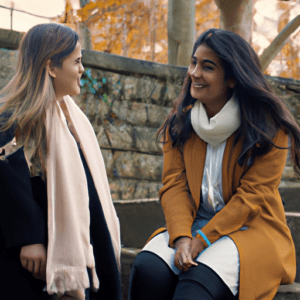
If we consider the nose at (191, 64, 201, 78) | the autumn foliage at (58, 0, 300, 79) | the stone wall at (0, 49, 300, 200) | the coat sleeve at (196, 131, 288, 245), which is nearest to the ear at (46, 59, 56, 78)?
the nose at (191, 64, 201, 78)

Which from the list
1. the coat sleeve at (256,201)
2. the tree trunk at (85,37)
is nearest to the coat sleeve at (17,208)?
the coat sleeve at (256,201)

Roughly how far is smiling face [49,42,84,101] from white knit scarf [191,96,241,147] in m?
0.70

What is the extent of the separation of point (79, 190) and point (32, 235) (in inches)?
13.7

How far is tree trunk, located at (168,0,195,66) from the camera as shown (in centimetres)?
714

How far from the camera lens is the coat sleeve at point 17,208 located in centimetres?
181

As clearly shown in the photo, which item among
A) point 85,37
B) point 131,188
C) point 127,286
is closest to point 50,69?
point 127,286

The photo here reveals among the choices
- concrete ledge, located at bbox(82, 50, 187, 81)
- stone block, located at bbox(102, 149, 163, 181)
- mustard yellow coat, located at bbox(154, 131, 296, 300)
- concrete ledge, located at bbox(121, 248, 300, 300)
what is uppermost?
concrete ledge, located at bbox(82, 50, 187, 81)

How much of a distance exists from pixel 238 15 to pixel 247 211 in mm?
5069

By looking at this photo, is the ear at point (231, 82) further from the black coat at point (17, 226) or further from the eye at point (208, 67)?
the black coat at point (17, 226)

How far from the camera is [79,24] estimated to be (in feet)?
36.7

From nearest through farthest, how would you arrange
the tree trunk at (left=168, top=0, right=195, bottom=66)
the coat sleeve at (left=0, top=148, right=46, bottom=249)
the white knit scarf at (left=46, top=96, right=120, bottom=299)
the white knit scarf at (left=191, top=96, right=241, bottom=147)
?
the coat sleeve at (left=0, top=148, right=46, bottom=249) → the white knit scarf at (left=46, top=96, right=120, bottom=299) → the white knit scarf at (left=191, top=96, right=241, bottom=147) → the tree trunk at (left=168, top=0, right=195, bottom=66)

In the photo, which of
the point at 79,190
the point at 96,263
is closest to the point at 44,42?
the point at 79,190

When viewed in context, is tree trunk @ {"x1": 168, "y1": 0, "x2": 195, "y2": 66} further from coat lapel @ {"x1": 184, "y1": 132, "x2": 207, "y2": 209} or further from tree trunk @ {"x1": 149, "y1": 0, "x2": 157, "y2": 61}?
tree trunk @ {"x1": 149, "y1": 0, "x2": 157, "y2": 61}

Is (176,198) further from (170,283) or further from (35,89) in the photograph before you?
(35,89)
